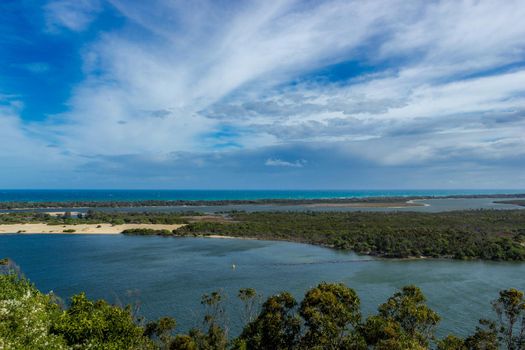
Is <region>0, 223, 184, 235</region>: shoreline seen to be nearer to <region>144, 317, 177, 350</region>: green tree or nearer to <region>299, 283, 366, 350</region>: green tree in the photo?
<region>144, 317, 177, 350</region>: green tree

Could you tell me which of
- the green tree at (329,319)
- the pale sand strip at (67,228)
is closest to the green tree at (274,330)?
the green tree at (329,319)

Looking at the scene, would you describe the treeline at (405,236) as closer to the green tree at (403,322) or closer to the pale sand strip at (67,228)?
the pale sand strip at (67,228)

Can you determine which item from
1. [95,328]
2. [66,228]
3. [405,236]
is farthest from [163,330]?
[66,228]

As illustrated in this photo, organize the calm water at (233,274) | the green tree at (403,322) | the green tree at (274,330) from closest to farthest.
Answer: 1. the green tree at (403,322)
2. the green tree at (274,330)
3. the calm water at (233,274)

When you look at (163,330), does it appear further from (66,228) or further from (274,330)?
(66,228)

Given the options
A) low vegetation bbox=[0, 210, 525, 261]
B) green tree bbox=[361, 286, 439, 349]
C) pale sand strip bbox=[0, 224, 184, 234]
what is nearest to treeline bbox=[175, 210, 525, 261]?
low vegetation bbox=[0, 210, 525, 261]

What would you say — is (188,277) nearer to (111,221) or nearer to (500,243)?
(500,243)

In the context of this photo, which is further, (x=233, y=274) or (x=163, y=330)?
(x=233, y=274)

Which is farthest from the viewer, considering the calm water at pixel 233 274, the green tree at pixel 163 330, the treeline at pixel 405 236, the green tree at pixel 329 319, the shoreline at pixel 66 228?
the shoreline at pixel 66 228
